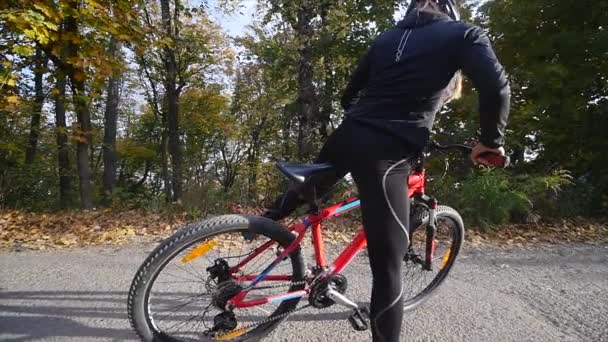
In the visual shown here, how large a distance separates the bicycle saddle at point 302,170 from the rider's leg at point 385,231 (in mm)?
207

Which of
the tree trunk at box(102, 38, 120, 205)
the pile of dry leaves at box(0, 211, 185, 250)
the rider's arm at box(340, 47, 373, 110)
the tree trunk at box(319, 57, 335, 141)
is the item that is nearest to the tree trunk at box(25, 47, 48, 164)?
the tree trunk at box(102, 38, 120, 205)

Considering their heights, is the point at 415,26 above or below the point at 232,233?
above

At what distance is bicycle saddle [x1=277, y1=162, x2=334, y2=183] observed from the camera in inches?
71.3

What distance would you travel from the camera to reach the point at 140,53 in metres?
6.71

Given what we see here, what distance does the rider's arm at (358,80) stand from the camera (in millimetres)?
1979

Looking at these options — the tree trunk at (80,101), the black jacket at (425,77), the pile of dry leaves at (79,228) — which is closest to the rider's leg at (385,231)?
the black jacket at (425,77)

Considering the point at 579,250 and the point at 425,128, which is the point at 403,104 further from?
the point at 579,250

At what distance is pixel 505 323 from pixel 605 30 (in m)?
6.97

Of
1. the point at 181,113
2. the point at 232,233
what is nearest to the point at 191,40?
the point at 181,113

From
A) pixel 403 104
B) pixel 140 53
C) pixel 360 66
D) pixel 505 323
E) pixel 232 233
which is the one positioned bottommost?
pixel 505 323

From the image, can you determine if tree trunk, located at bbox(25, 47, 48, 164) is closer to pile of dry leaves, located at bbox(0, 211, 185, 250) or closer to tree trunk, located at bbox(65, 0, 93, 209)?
tree trunk, located at bbox(65, 0, 93, 209)

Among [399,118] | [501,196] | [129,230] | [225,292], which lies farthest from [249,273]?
[501,196]

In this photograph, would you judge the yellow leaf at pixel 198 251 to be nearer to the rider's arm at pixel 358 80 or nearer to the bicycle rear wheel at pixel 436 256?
the rider's arm at pixel 358 80

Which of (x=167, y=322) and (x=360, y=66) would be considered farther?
(x=167, y=322)
